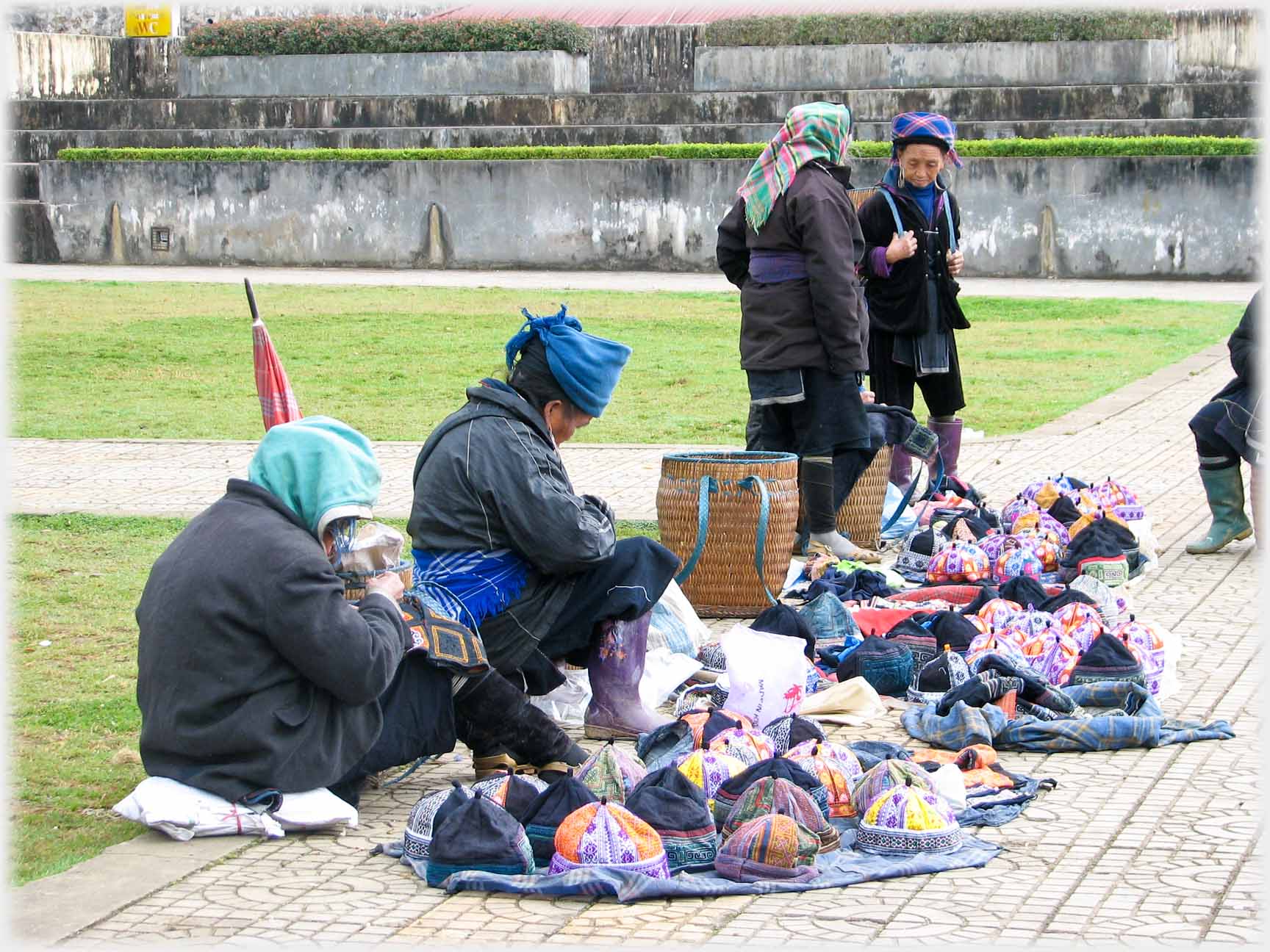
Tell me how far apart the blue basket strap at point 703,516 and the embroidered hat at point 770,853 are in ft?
9.50

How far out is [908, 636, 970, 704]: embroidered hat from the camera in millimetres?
5953

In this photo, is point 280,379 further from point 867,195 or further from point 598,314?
point 598,314

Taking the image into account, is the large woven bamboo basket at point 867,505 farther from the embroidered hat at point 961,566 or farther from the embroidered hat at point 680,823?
the embroidered hat at point 680,823

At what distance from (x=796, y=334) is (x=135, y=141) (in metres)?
22.5

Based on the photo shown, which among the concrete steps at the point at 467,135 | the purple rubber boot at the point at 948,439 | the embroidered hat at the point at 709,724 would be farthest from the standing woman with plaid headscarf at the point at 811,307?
the concrete steps at the point at 467,135

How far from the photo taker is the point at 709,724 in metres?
5.32

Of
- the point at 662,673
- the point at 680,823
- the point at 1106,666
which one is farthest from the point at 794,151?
the point at 680,823

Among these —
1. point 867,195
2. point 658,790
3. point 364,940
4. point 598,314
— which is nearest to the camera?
point 364,940

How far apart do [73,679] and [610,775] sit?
2458mm

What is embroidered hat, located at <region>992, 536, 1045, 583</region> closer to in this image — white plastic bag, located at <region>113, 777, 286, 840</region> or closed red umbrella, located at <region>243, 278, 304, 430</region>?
closed red umbrella, located at <region>243, 278, 304, 430</region>

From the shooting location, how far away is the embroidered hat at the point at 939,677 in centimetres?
595

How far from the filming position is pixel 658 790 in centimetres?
446

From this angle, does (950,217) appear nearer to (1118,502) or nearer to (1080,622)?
(1118,502)

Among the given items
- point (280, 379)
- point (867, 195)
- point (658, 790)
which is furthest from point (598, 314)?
point (658, 790)
